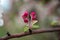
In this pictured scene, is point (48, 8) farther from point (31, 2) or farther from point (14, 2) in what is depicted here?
point (14, 2)

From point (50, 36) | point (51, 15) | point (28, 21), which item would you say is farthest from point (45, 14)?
point (28, 21)

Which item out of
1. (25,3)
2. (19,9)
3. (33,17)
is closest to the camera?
(33,17)

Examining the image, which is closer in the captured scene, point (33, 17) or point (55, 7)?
point (33, 17)

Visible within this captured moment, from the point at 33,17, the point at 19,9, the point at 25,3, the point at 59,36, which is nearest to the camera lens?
the point at 33,17

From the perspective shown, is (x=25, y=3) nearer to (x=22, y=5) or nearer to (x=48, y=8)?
(x=22, y=5)

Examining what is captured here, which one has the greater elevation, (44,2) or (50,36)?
(44,2)

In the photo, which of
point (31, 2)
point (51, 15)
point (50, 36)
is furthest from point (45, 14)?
point (50, 36)

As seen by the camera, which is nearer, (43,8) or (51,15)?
(51,15)

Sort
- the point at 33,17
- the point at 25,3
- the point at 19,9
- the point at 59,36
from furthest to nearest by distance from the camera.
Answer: the point at 25,3 → the point at 19,9 → the point at 59,36 → the point at 33,17

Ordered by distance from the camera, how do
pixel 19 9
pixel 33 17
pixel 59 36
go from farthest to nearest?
pixel 19 9, pixel 59 36, pixel 33 17
